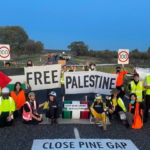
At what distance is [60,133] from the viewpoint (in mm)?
5562

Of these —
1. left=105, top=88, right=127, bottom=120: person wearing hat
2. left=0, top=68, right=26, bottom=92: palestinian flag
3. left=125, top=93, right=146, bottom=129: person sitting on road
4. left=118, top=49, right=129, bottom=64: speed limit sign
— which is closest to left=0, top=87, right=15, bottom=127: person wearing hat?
left=0, top=68, right=26, bottom=92: palestinian flag

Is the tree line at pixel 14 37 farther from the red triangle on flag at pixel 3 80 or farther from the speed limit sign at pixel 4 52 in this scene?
the red triangle on flag at pixel 3 80

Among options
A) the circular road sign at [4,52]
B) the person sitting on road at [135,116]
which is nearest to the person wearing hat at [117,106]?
the person sitting on road at [135,116]

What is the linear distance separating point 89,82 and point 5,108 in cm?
435

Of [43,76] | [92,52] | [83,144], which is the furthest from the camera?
[92,52]

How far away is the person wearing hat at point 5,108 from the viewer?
589 centimetres

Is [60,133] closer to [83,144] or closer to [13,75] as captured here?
[83,144]

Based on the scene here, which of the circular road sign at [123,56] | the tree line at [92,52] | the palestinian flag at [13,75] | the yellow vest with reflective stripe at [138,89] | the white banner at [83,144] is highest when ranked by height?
the tree line at [92,52]

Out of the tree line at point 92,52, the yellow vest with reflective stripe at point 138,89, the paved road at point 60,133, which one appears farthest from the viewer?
the tree line at point 92,52

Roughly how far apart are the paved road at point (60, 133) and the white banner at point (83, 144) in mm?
200

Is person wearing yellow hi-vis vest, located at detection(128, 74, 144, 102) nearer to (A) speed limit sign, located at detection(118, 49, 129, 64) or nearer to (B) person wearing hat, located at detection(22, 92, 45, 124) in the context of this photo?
(A) speed limit sign, located at detection(118, 49, 129, 64)

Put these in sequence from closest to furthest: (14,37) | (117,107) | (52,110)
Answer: (52,110) → (117,107) → (14,37)

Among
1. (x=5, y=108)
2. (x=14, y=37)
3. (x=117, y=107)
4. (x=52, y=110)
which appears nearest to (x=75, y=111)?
(x=52, y=110)

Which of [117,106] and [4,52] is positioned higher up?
[4,52]
